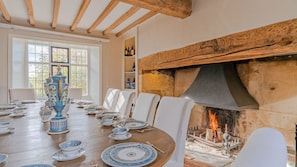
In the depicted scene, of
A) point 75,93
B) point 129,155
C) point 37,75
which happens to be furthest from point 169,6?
point 37,75

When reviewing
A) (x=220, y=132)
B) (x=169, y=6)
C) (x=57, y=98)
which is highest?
(x=169, y=6)

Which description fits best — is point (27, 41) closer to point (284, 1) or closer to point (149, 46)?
point (149, 46)

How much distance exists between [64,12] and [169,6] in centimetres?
203

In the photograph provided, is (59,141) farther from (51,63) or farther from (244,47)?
(51,63)

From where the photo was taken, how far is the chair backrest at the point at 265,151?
509mm

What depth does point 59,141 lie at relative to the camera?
1132mm

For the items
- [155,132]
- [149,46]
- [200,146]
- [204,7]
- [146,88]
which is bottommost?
[200,146]

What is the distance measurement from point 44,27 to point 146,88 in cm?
262

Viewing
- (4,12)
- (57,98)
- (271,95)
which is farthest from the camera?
(4,12)

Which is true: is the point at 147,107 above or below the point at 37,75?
below

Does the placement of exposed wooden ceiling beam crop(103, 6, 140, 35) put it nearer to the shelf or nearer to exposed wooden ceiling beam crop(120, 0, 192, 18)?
exposed wooden ceiling beam crop(120, 0, 192, 18)

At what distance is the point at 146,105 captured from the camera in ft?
6.59

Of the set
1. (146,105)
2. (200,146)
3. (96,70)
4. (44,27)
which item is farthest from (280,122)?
(44,27)

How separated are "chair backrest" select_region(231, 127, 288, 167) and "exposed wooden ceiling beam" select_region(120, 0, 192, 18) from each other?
7.12ft
